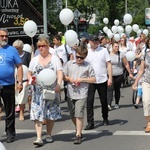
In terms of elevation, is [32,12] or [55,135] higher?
[32,12]

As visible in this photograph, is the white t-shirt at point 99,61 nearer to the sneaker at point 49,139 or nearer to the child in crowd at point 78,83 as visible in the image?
the child in crowd at point 78,83

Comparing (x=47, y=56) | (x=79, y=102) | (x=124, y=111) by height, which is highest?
(x=47, y=56)

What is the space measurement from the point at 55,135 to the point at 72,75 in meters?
1.38

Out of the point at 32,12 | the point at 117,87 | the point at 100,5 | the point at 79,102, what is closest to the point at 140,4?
the point at 100,5

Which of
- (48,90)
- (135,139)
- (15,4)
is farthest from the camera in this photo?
(15,4)

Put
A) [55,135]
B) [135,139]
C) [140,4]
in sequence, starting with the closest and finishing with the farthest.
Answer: [135,139] < [55,135] < [140,4]

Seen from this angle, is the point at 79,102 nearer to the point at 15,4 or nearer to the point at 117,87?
the point at 117,87

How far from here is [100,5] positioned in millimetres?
61156

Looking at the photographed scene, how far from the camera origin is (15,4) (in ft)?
67.8

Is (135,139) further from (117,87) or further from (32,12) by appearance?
(32,12)

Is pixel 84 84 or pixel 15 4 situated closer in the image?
pixel 84 84

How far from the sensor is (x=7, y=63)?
808cm

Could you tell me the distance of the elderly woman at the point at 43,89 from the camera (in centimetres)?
782

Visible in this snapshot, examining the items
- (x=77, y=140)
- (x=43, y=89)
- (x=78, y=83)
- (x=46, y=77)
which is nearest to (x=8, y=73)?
(x=43, y=89)
